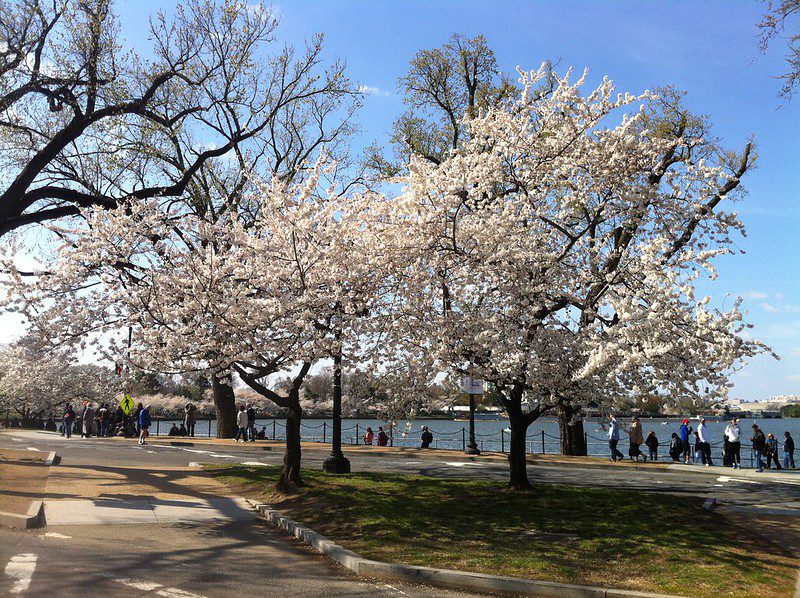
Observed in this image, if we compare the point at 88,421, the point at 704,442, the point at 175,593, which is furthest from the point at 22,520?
the point at 88,421

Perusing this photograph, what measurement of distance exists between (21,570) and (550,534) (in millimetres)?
7547

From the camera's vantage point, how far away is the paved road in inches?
304

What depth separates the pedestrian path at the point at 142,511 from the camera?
38.6 feet

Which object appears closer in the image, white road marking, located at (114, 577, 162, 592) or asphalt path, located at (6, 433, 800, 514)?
white road marking, located at (114, 577, 162, 592)

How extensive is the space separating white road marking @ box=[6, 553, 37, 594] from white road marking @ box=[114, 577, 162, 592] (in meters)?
0.96

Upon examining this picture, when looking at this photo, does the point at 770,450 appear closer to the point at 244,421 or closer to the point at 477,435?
the point at 477,435

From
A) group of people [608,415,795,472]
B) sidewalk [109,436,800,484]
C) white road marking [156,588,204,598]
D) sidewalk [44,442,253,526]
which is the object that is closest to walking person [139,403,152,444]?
sidewalk [109,436,800,484]

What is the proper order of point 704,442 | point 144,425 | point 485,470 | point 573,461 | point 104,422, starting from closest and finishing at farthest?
point 485,470
point 573,461
point 704,442
point 144,425
point 104,422

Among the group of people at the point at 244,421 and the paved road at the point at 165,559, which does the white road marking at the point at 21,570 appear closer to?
the paved road at the point at 165,559

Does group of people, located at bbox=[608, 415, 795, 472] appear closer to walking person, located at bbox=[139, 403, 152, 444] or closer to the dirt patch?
the dirt patch

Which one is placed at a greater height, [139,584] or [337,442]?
[337,442]

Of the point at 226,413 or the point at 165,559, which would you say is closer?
the point at 165,559

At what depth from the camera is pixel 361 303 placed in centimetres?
1437

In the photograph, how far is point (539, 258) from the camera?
1420 cm
